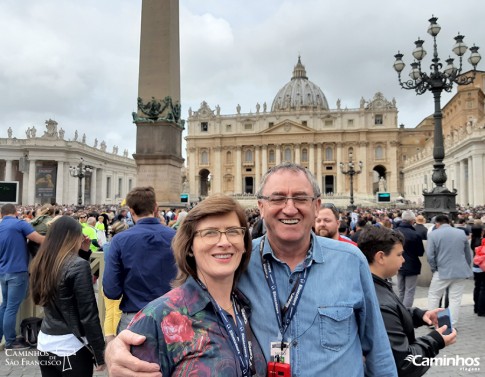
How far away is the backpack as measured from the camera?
15.9 feet

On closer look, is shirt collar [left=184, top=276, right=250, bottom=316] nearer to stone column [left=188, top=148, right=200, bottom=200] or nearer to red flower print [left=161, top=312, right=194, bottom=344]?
red flower print [left=161, top=312, right=194, bottom=344]

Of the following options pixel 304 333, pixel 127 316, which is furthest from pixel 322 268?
pixel 127 316

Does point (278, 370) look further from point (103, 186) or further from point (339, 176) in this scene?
point (339, 176)

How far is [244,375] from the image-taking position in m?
1.47

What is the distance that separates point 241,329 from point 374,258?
5.45 feet

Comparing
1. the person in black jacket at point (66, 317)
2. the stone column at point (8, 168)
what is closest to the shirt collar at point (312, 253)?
the person in black jacket at point (66, 317)

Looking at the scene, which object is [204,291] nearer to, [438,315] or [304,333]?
[304,333]

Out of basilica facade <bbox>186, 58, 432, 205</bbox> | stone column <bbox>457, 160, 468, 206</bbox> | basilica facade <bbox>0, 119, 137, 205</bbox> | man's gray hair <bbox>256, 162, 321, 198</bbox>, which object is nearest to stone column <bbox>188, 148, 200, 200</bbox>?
basilica facade <bbox>186, 58, 432, 205</bbox>

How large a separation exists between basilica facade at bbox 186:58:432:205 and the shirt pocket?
71.6 m

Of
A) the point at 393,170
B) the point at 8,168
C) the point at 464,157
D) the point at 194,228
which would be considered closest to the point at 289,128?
the point at 393,170

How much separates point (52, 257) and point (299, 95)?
100364mm

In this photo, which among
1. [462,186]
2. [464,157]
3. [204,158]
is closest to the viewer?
[464,157]

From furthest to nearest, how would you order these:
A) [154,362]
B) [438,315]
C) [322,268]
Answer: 1. [438,315]
2. [322,268]
3. [154,362]

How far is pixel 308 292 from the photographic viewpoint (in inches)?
65.4
